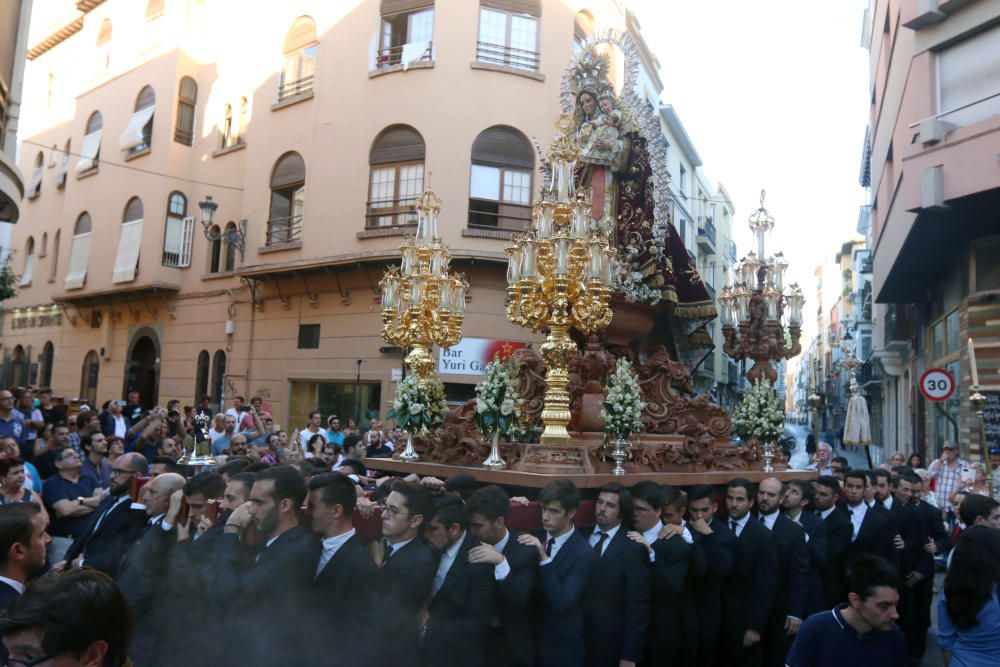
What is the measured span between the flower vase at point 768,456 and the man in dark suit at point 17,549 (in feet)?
26.7

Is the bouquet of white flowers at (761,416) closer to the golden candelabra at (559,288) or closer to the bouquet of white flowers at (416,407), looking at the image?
the golden candelabra at (559,288)

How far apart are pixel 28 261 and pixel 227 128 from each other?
13.9 metres

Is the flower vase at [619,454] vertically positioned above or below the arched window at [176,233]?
below

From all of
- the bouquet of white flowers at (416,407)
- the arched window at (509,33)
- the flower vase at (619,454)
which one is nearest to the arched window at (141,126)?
the arched window at (509,33)

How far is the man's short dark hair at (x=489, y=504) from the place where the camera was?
4.79m

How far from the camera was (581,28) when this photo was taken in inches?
805

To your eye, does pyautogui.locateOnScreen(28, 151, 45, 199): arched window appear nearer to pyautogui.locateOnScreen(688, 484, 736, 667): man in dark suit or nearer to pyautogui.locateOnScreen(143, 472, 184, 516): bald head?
pyautogui.locateOnScreen(143, 472, 184, 516): bald head

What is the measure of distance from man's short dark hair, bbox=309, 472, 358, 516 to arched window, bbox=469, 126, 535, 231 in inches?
584

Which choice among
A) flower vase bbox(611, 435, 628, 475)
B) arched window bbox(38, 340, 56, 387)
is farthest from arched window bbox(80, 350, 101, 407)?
flower vase bbox(611, 435, 628, 475)

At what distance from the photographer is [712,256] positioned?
137 feet

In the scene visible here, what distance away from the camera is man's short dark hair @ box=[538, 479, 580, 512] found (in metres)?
4.97

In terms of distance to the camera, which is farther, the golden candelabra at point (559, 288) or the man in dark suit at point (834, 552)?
the golden candelabra at point (559, 288)

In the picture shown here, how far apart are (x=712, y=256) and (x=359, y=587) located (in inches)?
1557

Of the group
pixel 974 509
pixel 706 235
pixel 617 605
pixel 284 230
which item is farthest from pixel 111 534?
pixel 706 235
